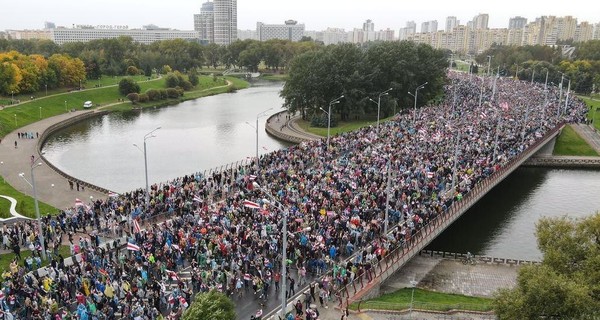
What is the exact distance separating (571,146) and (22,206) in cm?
6771

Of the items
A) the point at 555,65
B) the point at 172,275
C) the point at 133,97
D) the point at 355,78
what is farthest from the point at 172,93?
the point at 555,65

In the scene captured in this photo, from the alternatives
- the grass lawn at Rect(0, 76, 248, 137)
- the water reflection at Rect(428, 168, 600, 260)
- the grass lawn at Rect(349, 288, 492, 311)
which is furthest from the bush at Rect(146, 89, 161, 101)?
the grass lawn at Rect(349, 288, 492, 311)

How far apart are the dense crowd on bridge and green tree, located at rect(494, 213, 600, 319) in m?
8.53

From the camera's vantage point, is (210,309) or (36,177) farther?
(36,177)

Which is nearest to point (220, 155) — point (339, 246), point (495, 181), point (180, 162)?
point (180, 162)

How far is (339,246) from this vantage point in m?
30.4

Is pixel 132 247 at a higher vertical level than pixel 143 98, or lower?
higher

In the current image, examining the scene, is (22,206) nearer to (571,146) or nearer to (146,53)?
(571,146)

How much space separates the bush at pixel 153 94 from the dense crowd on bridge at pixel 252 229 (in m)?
73.6

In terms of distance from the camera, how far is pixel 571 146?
231 ft

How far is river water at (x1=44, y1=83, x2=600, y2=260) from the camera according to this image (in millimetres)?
44312

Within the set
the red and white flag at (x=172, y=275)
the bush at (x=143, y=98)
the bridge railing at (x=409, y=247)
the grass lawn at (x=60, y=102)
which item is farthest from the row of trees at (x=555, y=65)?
the red and white flag at (x=172, y=275)

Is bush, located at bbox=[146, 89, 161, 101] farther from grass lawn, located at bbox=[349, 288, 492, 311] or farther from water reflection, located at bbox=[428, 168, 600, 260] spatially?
grass lawn, located at bbox=[349, 288, 492, 311]

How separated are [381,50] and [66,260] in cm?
7298
